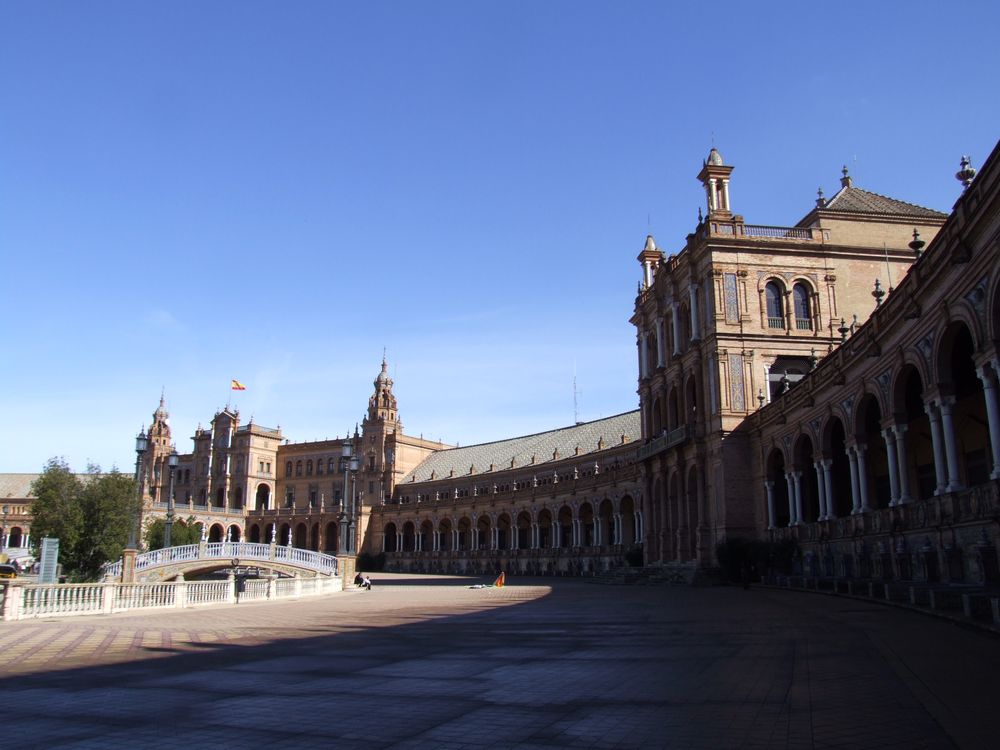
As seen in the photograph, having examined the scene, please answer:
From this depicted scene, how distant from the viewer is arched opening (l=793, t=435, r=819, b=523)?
3672cm

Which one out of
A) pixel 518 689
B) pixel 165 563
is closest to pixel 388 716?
pixel 518 689

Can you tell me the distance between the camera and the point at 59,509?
145ft

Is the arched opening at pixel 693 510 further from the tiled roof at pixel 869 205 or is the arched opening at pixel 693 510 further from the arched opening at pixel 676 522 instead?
the tiled roof at pixel 869 205

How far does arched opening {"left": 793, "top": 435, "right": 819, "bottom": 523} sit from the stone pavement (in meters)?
18.6

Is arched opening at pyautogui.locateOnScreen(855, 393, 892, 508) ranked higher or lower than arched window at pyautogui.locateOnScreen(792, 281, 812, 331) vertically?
lower

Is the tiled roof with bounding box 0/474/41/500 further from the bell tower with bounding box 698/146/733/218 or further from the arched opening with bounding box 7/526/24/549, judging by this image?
the bell tower with bounding box 698/146/733/218

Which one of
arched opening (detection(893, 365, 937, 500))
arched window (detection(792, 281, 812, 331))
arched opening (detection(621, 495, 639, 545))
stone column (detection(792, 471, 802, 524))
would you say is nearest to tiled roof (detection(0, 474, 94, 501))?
arched opening (detection(621, 495, 639, 545))

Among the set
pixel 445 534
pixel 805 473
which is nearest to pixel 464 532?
pixel 445 534

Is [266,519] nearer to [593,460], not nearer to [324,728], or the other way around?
[593,460]

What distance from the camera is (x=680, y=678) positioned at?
1016cm

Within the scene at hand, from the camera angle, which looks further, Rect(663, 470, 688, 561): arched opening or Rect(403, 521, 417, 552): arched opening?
Rect(403, 521, 417, 552): arched opening

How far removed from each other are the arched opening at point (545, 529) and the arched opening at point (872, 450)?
49.7 meters

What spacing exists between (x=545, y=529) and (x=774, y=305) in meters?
46.2

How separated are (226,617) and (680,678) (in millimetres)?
17138
